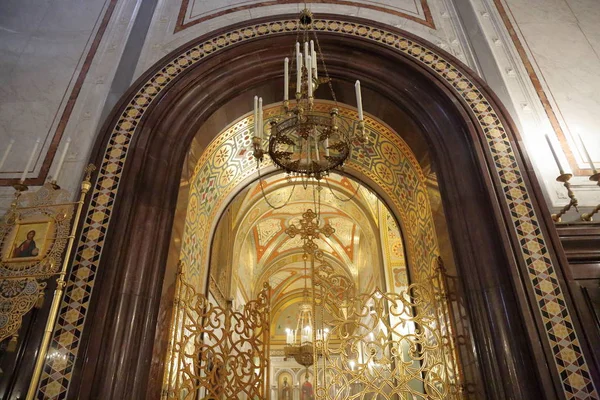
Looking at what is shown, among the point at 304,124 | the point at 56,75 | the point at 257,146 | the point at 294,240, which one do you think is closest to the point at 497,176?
the point at 304,124

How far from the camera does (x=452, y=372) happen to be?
4047mm

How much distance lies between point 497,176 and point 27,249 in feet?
Result: 14.1

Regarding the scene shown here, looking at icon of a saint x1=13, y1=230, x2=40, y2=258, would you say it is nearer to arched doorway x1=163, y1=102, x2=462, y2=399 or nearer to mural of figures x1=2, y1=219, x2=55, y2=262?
mural of figures x1=2, y1=219, x2=55, y2=262

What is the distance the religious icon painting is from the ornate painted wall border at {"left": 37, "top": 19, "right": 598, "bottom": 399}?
290mm

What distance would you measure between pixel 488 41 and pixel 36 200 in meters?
5.44

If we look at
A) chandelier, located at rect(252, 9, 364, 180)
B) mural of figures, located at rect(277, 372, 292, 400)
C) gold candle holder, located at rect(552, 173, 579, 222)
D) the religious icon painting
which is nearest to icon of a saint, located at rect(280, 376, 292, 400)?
mural of figures, located at rect(277, 372, 292, 400)

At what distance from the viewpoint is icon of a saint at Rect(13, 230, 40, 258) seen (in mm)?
3625

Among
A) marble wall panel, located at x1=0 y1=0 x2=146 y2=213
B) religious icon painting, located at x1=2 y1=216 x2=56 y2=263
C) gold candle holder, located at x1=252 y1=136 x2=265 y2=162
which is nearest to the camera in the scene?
religious icon painting, located at x1=2 y1=216 x2=56 y2=263

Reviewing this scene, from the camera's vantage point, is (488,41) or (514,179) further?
(488,41)

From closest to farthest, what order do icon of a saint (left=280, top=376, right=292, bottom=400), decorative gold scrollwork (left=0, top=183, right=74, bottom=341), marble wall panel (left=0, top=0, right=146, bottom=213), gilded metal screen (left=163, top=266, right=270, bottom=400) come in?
decorative gold scrollwork (left=0, top=183, right=74, bottom=341), gilded metal screen (left=163, top=266, right=270, bottom=400), marble wall panel (left=0, top=0, right=146, bottom=213), icon of a saint (left=280, top=376, right=292, bottom=400)

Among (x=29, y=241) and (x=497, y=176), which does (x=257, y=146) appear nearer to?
(x=29, y=241)

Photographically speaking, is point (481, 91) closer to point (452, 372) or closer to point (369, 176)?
point (369, 176)

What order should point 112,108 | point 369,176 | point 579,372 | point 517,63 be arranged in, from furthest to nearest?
point 369,176 < point 517,63 < point 112,108 < point 579,372

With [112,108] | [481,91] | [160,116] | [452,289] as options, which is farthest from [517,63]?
[112,108]
